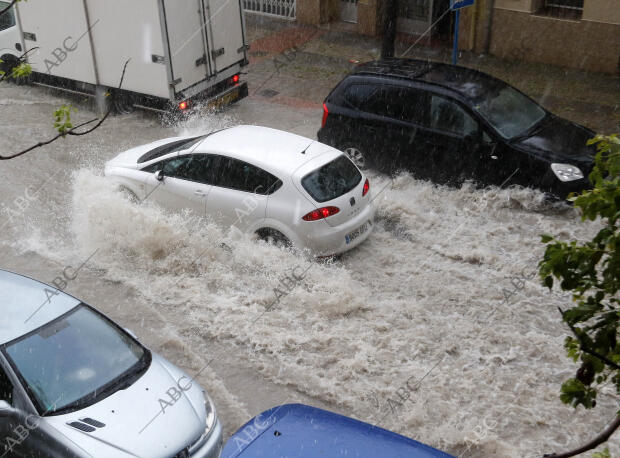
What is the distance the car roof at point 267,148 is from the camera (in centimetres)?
901

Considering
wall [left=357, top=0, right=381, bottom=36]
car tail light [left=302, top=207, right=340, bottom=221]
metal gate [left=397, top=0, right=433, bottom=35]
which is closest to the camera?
car tail light [left=302, top=207, right=340, bottom=221]

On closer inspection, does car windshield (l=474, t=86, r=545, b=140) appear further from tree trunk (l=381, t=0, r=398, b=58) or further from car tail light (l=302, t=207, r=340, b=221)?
tree trunk (l=381, t=0, r=398, b=58)

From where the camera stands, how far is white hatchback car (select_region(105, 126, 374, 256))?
8.81 meters

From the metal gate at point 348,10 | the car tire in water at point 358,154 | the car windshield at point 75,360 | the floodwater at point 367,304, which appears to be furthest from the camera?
the metal gate at point 348,10

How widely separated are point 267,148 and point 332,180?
980mm

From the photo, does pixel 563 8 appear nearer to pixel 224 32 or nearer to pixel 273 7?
pixel 224 32

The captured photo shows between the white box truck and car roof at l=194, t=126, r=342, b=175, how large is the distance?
3.72 m

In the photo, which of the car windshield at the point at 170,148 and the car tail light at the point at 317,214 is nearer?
the car tail light at the point at 317,214

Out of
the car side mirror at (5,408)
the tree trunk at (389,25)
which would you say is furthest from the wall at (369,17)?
the car side mirror at (5,408)

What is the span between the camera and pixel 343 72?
53.0 ft

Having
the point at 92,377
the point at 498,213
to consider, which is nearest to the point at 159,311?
the point at 92,377

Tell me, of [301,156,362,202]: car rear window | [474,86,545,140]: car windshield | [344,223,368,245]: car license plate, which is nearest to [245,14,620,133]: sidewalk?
[474,86,545,140]: car windshield

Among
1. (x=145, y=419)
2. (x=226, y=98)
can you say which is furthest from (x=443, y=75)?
(x=145, y=419)

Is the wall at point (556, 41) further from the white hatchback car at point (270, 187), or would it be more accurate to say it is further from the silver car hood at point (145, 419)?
the silver car hood at point (145, 419)
